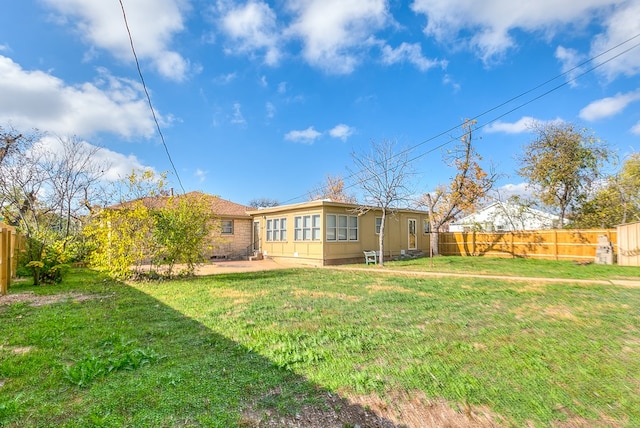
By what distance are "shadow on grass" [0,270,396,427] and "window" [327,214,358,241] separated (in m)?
10.1

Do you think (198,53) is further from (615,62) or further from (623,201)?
(623,201)

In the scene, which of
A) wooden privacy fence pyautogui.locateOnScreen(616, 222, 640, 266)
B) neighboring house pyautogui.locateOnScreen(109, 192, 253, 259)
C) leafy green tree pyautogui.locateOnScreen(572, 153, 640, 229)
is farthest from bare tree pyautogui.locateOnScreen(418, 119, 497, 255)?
A: neighboring house pyautogui.locateOnScreen(109, 192, 253, 259)

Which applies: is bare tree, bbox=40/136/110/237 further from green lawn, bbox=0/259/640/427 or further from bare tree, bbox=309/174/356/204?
bare tree, bbox=309/174/356/204

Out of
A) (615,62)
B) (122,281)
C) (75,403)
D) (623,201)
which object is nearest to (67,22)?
(122,281)

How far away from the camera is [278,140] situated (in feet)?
69.5

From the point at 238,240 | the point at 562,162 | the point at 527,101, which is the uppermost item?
the point at 527,101

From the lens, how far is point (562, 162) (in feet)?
56.0

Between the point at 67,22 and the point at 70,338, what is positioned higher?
the point at 67,22

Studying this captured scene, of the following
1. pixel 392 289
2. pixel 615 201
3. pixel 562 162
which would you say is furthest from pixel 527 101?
pixel 392 289

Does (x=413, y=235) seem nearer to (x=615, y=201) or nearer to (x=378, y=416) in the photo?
(x=615, y=201)

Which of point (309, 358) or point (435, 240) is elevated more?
point (435, 240)

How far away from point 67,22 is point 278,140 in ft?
45.7

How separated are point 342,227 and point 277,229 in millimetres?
4016

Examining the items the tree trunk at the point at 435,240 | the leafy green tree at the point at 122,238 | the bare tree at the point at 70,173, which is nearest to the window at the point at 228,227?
the bare tree at the point at 70,173
